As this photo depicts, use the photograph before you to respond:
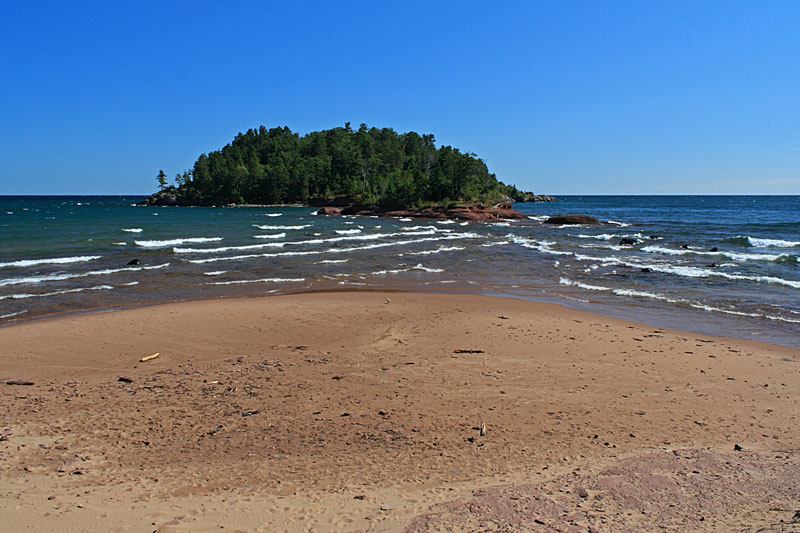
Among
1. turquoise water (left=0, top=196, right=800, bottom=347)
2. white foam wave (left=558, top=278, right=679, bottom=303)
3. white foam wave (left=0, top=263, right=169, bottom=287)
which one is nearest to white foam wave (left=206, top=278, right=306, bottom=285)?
turquoise water (left=0, top=196, right=800, bottom=347)

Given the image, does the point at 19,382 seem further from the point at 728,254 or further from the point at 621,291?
the point at 728,254

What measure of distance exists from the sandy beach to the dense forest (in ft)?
225

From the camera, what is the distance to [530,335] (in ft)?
35.1

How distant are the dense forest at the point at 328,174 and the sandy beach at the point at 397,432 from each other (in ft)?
225

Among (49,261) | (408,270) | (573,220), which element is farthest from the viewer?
(573,220)

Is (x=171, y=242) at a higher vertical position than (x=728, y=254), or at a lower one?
higher

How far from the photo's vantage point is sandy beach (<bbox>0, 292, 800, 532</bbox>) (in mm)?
4168

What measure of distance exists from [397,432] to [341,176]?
106m

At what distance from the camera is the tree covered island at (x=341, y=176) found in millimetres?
77188

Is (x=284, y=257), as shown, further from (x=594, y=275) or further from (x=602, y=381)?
(x=602, y=381)

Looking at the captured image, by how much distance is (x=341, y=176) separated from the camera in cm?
10850

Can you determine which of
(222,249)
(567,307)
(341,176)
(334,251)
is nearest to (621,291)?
(567,307)

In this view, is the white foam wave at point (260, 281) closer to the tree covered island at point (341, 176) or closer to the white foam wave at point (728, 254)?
the white foam wave at point (728, 254)

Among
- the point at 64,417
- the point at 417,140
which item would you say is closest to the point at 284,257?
the point at 64,417
